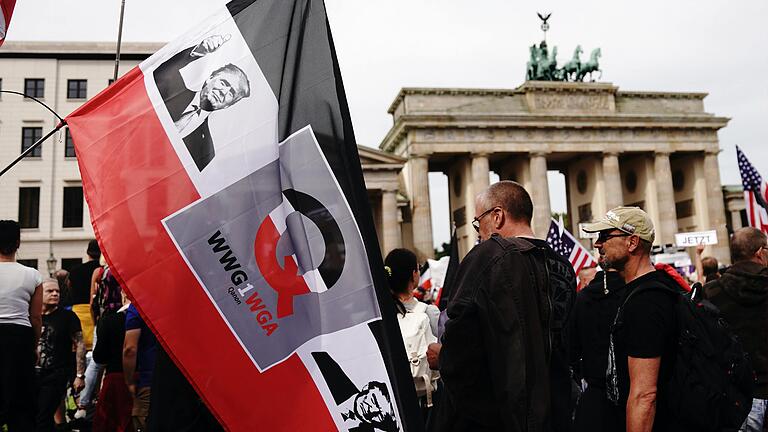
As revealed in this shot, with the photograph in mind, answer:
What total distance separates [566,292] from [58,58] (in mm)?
39466

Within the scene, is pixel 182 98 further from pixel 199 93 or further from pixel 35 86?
pixel 35 86

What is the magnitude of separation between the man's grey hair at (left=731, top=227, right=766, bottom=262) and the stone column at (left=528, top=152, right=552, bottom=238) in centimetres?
3927

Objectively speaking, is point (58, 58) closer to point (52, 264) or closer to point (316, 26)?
point (52, 264)

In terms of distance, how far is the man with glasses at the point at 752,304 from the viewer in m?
4.57

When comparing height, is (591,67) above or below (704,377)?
above

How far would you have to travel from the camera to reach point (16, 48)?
34594mm

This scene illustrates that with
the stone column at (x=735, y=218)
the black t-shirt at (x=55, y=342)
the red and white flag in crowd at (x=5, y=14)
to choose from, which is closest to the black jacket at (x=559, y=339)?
the red and white flag in crowd at (x=5, y=14)

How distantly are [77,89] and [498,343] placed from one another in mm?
38771

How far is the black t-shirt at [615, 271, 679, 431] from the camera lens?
2840 mm

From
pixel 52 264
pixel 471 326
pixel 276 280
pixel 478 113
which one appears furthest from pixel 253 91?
pixel 478 113

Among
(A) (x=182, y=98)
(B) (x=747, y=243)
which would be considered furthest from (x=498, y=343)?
(B) (x=747, y=243)

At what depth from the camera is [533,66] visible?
48.9 m

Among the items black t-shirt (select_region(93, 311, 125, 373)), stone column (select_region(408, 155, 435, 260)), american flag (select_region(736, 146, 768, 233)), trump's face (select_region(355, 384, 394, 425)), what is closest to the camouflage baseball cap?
trump's face (select_region(355, 384, 394, 425))

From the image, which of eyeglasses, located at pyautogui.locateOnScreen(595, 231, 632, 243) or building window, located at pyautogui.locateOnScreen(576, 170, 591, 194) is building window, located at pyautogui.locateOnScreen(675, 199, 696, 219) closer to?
building window, located at pyautogui.locateOnScreen(576, 170, 591, 194)
